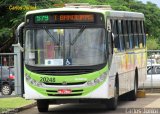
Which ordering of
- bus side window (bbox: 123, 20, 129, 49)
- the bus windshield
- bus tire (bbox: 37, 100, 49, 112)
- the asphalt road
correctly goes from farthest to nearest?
bus side window (bbox: 123, 20, 129, 49), bus tire (bbox: 37, 100, 49, 112), the asphalt road, the bus windshield

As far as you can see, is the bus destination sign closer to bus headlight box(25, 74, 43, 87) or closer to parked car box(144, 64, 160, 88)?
bus headlight box(25, 74, 43, 87)

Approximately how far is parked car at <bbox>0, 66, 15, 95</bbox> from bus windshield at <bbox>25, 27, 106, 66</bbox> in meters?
3.61

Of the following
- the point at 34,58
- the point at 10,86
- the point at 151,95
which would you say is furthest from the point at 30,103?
the point at 151,95

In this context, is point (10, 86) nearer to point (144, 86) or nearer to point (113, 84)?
point (113, 84)

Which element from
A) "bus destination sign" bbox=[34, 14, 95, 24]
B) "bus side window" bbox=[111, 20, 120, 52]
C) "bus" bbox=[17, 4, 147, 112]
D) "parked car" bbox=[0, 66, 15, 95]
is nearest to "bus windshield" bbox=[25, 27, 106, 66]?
"bus" bbox=[17, 4, 147, 112]

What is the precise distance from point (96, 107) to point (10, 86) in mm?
3080

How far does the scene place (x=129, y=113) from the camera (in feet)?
56.9

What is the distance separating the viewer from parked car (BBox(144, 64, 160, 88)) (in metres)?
26.3

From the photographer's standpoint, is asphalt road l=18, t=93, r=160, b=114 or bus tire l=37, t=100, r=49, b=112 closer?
asphalt road l=18, t=93, r=160, b=114

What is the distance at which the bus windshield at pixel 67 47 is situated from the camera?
55.6 ft

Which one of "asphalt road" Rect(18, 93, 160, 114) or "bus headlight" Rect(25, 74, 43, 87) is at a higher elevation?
"bus headlight" Rect(25, 74, 43, 87)

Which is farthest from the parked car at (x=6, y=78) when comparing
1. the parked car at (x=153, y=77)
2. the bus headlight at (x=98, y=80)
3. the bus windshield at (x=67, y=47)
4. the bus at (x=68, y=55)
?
the parked car at (x=153, y=77)

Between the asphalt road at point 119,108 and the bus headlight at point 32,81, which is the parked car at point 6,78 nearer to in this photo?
the asphalt road at point 119,108

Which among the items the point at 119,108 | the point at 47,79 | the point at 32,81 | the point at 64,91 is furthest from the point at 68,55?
the point at 119,108
